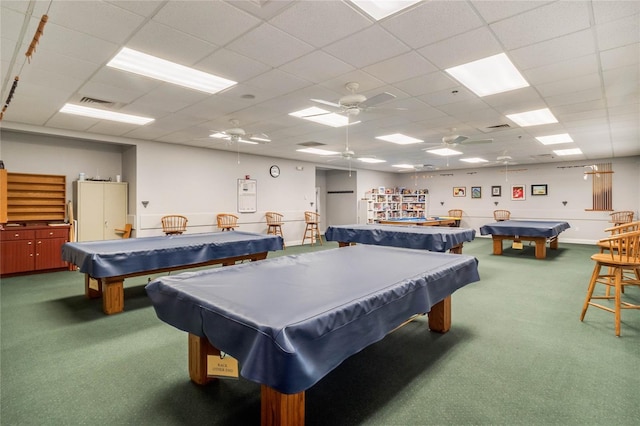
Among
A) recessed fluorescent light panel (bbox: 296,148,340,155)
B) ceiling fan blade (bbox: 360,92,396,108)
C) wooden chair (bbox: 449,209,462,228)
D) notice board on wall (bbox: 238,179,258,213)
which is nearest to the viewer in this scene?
ceiling fan blade (bbox: 360,92,396,108)

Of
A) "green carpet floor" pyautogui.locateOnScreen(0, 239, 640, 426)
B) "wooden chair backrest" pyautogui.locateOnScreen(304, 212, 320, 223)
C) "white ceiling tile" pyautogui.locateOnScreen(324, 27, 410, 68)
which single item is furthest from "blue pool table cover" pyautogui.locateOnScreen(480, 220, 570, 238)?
"white ceiling tile" pyautogui.locateOnScreen(324, 27, 410, 68)

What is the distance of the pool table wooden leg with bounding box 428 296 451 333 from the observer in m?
3.13

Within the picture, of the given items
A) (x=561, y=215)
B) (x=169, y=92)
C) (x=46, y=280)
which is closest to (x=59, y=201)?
(x=46, y=280)

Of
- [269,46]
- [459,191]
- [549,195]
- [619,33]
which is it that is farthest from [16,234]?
[549,195]

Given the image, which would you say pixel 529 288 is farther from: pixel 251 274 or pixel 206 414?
pixel 206 414

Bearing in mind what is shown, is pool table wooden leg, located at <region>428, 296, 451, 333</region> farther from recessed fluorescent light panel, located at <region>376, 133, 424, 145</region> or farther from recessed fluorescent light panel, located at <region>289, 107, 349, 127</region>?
recessed fluorescent light panel, located at <region>376, 133, 424, 145</region>

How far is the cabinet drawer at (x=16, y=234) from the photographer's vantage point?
5.40m

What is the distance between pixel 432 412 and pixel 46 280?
622 cm

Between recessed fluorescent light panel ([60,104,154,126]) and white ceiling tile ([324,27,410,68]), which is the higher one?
recessed fluorescent light panel ([60,104,154,126])

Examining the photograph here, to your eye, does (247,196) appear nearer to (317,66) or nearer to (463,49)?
(317,66)

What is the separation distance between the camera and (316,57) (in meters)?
3.07

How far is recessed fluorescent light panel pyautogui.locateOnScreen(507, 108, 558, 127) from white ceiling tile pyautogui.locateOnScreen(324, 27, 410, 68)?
317 centimetres

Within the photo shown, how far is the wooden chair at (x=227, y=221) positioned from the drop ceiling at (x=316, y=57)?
2912 mm

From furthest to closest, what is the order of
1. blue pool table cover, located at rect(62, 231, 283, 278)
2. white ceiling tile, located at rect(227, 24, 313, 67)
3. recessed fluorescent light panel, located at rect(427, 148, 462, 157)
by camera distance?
recessed fluorescent light panel, located at rect(427, 148, 462, 157) → blue pool table cover, located at rect(62, 231, 283, 278) → white ceiling tile, located at rect(227, 24, 313, 67)
